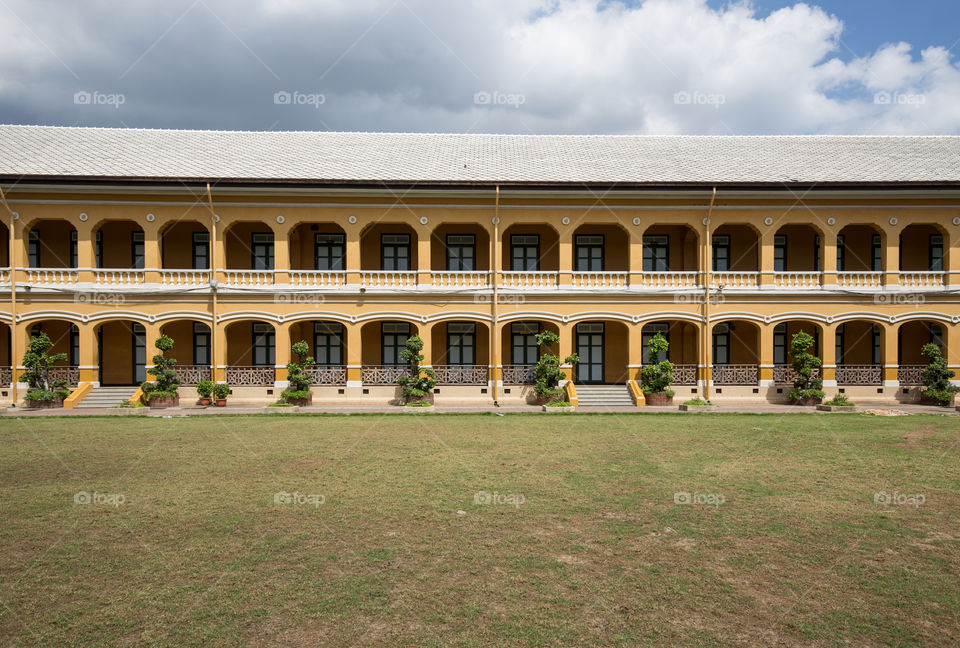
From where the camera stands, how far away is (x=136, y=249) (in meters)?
21.2

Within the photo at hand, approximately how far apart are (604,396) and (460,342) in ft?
18.6

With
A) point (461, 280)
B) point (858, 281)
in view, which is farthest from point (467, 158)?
point (858, 281)

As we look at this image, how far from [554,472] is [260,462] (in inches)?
198

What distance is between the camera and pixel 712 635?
4215 millimetres

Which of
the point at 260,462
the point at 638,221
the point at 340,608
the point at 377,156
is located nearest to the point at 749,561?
the point at 340,608

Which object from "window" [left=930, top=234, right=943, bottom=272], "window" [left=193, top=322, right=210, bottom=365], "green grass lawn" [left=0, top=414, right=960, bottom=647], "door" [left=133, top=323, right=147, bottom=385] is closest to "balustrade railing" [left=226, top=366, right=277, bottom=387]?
"window" [left=193, top=322, right=210, bottom=365]

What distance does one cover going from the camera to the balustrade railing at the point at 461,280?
20.2 m

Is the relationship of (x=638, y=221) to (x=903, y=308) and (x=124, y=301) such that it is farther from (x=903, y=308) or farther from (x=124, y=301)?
(x=124, y=301)

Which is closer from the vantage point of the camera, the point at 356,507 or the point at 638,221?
the point at 356,507

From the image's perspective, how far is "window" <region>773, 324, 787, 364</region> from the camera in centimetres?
2178

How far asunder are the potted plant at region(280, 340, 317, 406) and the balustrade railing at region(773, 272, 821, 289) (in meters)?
16.2

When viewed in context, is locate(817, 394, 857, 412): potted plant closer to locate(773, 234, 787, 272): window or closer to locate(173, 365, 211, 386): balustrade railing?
locate(773, 234, 787, 272): window

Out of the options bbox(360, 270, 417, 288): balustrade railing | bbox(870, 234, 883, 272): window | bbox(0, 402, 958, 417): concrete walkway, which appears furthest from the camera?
bbox(870, 234, 883, 272): window

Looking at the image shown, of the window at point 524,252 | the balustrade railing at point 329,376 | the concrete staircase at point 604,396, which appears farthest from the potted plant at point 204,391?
the concrete staircase at point 604,396
